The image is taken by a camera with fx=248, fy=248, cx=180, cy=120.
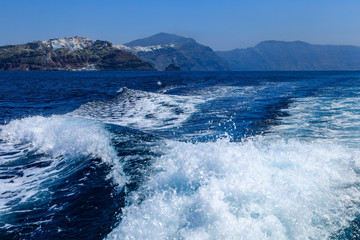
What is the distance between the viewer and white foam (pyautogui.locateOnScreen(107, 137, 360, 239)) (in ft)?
13.1

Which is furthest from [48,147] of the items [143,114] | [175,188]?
[143,114]

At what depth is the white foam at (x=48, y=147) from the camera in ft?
22.3

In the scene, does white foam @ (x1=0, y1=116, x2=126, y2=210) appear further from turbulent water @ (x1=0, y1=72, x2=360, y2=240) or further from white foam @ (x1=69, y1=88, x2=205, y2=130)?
white foam @ (x1=69, y1=88, x2=205, y2=130)

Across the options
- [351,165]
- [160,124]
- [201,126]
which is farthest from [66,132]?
[351,165]

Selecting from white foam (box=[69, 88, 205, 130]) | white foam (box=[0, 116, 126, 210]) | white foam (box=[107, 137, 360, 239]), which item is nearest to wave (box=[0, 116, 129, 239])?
white foam (box=[0, 116, 126, 210])

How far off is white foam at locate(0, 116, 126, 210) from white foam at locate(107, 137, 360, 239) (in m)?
1.77

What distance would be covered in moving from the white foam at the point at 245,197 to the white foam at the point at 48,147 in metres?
1.77

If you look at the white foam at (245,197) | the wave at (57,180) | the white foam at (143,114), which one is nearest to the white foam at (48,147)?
the wave at (57,180)

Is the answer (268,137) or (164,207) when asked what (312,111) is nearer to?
(268,137)

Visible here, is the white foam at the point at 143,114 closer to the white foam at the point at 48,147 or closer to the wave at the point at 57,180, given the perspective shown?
the white foam at the point at 48,147

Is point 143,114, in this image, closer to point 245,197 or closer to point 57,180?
point 57,180

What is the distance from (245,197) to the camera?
15.3ft

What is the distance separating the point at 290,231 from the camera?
3.95 meters

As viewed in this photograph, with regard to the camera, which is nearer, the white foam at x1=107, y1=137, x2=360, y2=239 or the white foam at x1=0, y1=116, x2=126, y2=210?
the white foam at x1=107, y1=137, x2=360, y2=239
